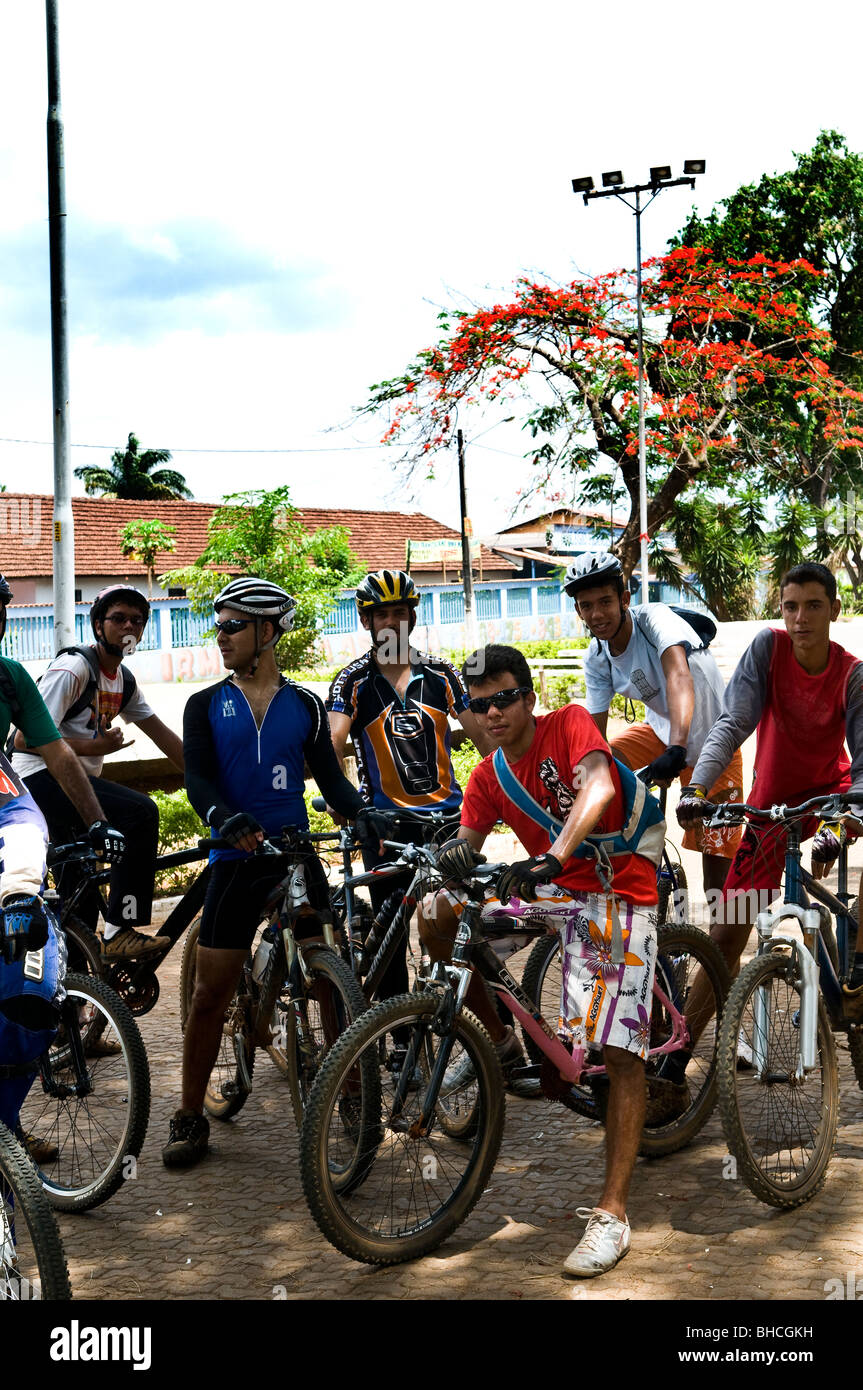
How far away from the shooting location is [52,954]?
360cm

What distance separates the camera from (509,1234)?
400 centimetres

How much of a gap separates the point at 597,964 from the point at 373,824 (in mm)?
923

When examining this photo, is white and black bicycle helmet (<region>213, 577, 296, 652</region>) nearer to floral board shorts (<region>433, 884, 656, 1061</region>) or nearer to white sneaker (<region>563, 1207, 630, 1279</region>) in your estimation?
floral board shorts (<region>433, 884, 656, 1061</region>)

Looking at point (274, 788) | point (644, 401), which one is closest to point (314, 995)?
point (274, 788)

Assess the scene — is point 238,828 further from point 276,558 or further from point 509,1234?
point 276,558

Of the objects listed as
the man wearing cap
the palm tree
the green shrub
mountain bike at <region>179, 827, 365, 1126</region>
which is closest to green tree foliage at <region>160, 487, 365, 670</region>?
the green shrub

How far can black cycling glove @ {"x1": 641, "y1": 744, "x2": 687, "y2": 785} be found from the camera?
182 inches

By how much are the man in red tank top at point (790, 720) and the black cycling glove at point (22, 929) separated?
229 centimetres

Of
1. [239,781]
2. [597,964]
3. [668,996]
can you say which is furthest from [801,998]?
[239,781]

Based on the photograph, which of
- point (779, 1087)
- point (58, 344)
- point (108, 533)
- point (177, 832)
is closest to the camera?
point (779, 1087)

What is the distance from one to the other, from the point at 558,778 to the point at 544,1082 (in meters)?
0.94

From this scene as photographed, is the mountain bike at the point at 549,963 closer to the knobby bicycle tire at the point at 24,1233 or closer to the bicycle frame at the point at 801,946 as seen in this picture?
the bicycle frame at the point at 801,946

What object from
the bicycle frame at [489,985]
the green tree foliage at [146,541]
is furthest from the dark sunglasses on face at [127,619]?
the green tree foliage at [146,541]
